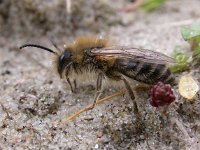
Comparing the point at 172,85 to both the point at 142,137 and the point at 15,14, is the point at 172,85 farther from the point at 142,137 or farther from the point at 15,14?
the point at 15,14

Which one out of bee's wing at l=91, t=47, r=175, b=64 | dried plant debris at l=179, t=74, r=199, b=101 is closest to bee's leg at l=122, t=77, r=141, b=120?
bee's wing at l=91, t=47, r=175, b=64

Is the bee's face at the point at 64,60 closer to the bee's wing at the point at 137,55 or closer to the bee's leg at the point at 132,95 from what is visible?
the bee's wing at the point at 137,55

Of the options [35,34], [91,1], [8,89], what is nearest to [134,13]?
[91,1]

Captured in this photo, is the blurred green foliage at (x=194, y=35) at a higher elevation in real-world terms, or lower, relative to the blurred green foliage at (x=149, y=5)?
higher

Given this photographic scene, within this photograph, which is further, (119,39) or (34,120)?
(119,39)

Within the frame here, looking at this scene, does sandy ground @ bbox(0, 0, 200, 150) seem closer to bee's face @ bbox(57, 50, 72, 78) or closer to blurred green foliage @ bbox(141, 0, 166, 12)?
bee's face @ bbox(57, 50, 72, 78)

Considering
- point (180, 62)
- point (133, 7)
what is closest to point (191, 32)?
point (180, 62)

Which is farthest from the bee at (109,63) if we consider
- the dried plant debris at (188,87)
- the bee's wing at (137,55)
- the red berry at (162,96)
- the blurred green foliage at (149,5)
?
the blurred green foliage at (149,5)
